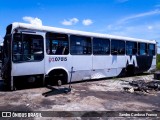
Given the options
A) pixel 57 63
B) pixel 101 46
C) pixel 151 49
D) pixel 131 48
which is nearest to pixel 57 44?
pixel 57 63

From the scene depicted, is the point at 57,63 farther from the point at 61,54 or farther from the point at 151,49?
the point at 151,49

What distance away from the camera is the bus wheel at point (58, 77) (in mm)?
11664

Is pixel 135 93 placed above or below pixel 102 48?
below

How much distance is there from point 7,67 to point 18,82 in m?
0.89

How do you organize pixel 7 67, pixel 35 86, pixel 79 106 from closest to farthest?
pixel 79 106
pixel 7 67
pixel 35 86

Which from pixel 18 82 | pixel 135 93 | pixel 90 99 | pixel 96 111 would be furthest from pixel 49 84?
pixel 96 111

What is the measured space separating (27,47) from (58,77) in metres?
2.37

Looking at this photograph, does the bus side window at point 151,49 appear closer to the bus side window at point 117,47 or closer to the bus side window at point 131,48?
the bus side window at point 131,48

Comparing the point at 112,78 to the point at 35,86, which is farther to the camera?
the point at 112,78

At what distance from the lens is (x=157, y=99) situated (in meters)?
9.24

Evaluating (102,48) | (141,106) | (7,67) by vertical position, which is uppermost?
(102,48)

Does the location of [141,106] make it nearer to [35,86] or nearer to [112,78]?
[35,86]

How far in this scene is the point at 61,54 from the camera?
38.9ft

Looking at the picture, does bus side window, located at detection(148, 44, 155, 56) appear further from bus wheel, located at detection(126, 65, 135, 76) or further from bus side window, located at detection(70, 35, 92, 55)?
bus side window, located at detection(70, 35, 92, 55)
